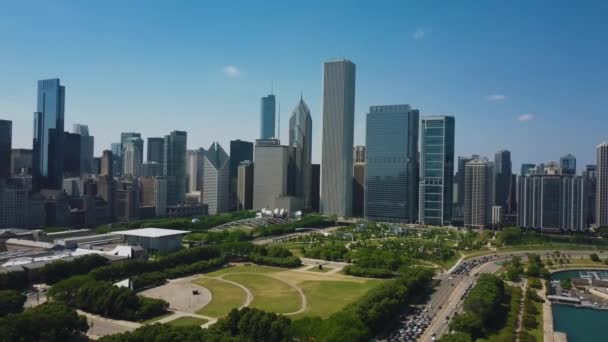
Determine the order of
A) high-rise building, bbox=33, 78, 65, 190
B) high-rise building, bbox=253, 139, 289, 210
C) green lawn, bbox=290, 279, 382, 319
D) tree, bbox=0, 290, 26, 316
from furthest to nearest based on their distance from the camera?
high-rise building, bbox=253, 139, 289, 210, high-rise building, bbox=33, 78, 65, 190, green lawn, bbox=290, 279, 382, 319, tree, bbox=0, 290, 26, 316

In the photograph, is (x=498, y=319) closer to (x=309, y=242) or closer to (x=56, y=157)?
(x=309, y=242)

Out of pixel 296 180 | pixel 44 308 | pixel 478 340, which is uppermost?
pixel 296 180

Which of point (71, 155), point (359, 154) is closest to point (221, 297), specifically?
point (71, 155)

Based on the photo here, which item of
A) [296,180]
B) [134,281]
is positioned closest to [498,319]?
[134,281]

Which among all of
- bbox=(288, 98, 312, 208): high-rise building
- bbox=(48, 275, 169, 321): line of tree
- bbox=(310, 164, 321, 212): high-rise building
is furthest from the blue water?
bbox=(310, 164, 321, 212): high-rise building

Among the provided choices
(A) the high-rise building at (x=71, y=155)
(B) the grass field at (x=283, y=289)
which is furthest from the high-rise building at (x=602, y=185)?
(A) the high-rise building at (x=71, y=155)

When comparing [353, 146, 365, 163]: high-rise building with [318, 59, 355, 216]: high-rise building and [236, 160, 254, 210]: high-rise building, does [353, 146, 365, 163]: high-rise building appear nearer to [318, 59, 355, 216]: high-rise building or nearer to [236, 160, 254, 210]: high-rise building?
[318, 59, 355, 216]: high-rise building

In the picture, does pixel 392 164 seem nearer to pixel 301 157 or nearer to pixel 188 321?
pixel 301 157
